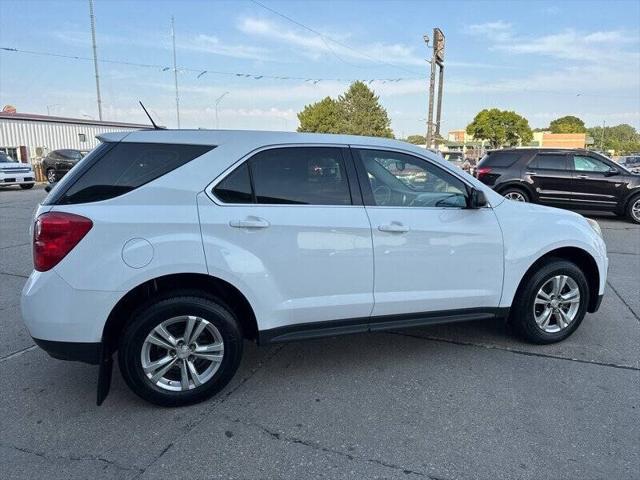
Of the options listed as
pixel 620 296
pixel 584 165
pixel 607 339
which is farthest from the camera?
pixel 584 165

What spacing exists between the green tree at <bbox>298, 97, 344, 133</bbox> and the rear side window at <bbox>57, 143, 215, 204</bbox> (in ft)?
214

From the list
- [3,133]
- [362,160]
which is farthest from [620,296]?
[3,133]

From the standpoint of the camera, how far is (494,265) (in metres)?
3.67

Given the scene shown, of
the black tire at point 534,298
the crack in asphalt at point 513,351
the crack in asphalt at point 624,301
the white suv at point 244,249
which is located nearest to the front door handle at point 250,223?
the white suv at point 244,249

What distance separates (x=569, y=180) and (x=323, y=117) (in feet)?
206

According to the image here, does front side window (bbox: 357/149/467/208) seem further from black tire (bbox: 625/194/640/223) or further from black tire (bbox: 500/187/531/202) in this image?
black tire (bbox: 625/194/640/223)

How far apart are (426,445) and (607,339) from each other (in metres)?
2.42

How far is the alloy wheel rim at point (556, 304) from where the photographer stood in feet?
13.0

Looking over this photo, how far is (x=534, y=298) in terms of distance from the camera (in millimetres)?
3891

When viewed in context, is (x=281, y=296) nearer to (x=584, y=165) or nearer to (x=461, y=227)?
(x=461, y=227)

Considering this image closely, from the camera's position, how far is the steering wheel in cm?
341

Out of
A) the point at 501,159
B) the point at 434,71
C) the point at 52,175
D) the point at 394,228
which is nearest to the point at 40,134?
the point at 52,175

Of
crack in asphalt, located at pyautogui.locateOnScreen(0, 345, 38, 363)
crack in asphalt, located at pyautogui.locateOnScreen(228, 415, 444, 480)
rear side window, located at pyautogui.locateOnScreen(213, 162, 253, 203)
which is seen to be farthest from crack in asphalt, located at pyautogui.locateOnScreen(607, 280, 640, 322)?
crack in asphalt, located at pyautogui.locateOnScreen(0, 345, 38, 363)

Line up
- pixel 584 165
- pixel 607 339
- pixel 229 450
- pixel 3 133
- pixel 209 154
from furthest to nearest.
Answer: pixel 3 133 < pixel 584 165 < pixel 607 339 < pixel 209 154 < pixel 229 450
